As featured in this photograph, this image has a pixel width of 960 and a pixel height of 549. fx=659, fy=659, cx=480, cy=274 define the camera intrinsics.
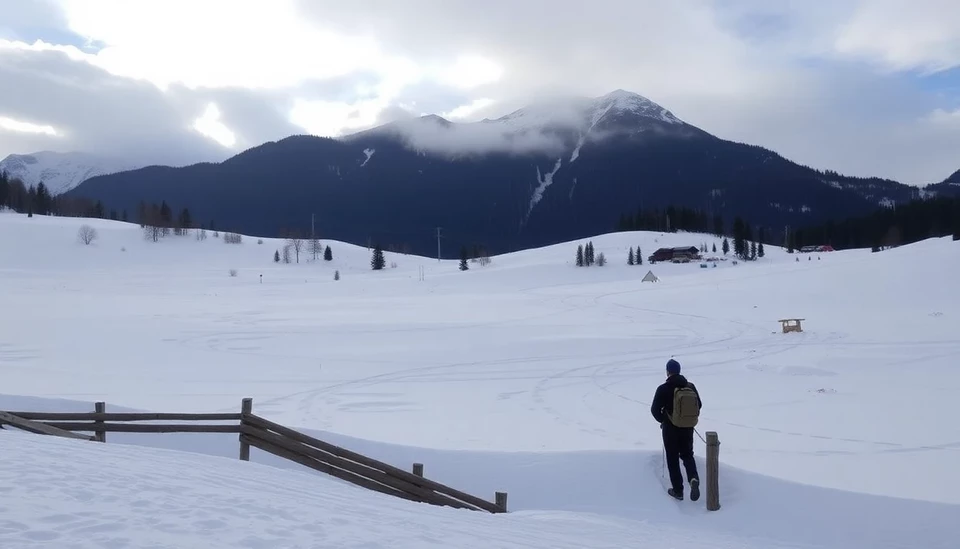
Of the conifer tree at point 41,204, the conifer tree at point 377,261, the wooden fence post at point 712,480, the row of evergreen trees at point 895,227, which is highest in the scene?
the conifer tree at point 41,204

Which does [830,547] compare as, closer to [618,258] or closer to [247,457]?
[247,457]

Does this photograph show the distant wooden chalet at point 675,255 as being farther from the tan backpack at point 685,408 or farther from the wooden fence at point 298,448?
→ the wooden fence at point 298,448

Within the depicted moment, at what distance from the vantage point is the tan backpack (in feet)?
30.8

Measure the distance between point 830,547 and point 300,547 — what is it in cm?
675

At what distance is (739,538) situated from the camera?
26.8 feet

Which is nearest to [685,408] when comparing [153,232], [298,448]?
[298,448]

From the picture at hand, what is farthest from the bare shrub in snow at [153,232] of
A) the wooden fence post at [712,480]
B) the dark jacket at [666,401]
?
the wooden fence post at [712,480]

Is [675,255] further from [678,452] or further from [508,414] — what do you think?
[678,452]

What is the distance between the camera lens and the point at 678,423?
30.9ft

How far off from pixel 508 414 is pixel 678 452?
5.43 m

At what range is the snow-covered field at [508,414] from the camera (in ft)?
20.0

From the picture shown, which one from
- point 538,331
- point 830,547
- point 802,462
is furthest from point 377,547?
point 538,331

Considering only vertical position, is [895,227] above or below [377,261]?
above

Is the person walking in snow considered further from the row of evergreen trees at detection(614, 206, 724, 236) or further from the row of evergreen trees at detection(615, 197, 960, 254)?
the row of evergreen trees at detection(614, 206, 724, 236)
